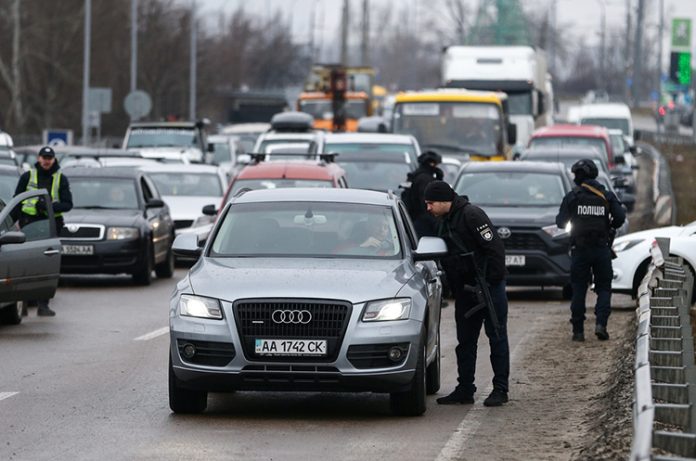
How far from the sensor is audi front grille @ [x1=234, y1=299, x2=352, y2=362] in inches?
442

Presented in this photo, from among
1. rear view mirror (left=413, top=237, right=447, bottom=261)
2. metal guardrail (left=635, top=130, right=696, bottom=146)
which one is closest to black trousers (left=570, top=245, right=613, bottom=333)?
rear view mirror (left=413, top=237, right=447, bottom=261)

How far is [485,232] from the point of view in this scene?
1230 cm

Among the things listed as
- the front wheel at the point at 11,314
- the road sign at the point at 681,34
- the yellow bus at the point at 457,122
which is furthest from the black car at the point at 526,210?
the road sign at the point at 681,34

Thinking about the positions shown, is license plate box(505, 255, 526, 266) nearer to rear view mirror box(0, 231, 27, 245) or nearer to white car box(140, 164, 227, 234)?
rear view mirror box(0, 231, 27, 245)

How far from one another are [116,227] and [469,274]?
11848 mm

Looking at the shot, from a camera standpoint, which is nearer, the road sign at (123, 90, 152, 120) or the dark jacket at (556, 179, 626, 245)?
the dark jacket at (556, 179, 626, 245)

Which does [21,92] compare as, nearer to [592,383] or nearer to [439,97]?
[439,97]

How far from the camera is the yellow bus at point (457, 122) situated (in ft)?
119

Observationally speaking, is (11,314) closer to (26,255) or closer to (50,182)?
(26,255)

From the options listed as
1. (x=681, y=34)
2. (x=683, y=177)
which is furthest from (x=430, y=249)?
(x=681, y=34)

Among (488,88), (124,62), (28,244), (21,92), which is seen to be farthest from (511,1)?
(28,244)

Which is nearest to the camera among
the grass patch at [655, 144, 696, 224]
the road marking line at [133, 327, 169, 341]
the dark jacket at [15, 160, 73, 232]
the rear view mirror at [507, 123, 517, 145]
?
the road marking line at [133, 327, 169, 341]

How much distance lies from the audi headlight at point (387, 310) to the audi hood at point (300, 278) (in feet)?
0.14

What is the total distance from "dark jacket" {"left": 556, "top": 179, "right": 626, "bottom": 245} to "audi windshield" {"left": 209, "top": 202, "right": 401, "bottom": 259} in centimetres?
423
